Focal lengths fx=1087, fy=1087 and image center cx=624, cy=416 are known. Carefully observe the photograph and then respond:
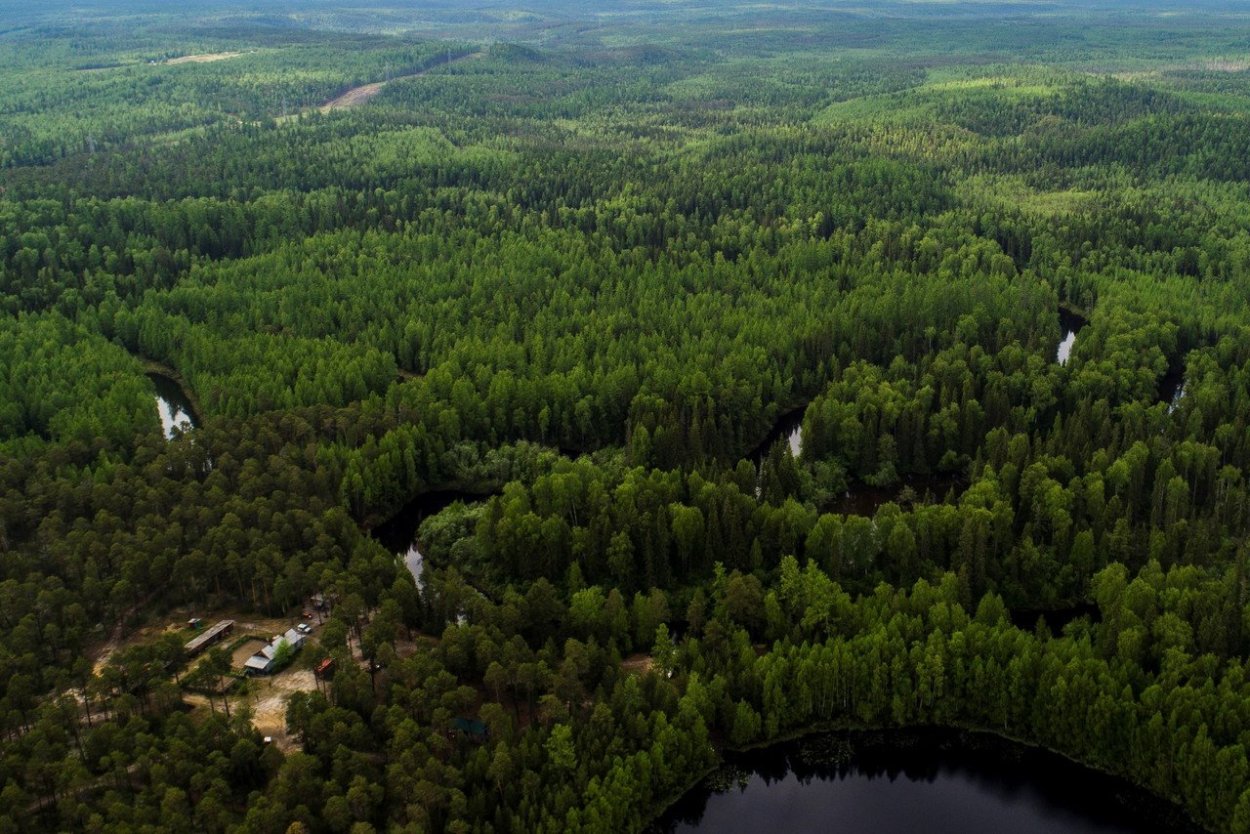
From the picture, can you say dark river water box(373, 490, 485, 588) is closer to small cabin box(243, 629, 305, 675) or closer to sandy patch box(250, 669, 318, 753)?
small cabin box(243, 629, 305, 675)

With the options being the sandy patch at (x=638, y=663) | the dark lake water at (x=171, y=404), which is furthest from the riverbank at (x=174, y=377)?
the sandy patch at (x=638, y=663)

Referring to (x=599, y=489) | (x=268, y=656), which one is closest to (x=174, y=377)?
(x=599, y=489)

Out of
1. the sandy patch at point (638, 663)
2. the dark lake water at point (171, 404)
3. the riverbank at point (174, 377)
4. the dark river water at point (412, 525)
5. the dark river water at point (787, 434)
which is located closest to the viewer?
the sandy patch at point (638, 663)

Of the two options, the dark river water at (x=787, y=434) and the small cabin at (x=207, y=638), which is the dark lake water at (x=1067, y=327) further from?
the small cabin at (x=207, y=638)

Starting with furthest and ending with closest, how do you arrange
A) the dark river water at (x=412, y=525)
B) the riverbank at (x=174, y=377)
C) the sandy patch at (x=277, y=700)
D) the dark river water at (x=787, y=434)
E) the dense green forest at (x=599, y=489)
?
the riverbank at (x=174, y=377), the dark river water at (x=787, y=434), the dark river water at (x=412, y=525), the sandy patch at (x=277, y=700), the dense green forest at (x=599, y=489)

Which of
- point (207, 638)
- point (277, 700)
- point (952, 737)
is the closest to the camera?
point (277, 700)

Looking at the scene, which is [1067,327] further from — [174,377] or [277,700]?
[277,700]

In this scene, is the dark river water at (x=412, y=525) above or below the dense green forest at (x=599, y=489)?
below

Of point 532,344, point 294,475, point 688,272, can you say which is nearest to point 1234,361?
point 688,272
